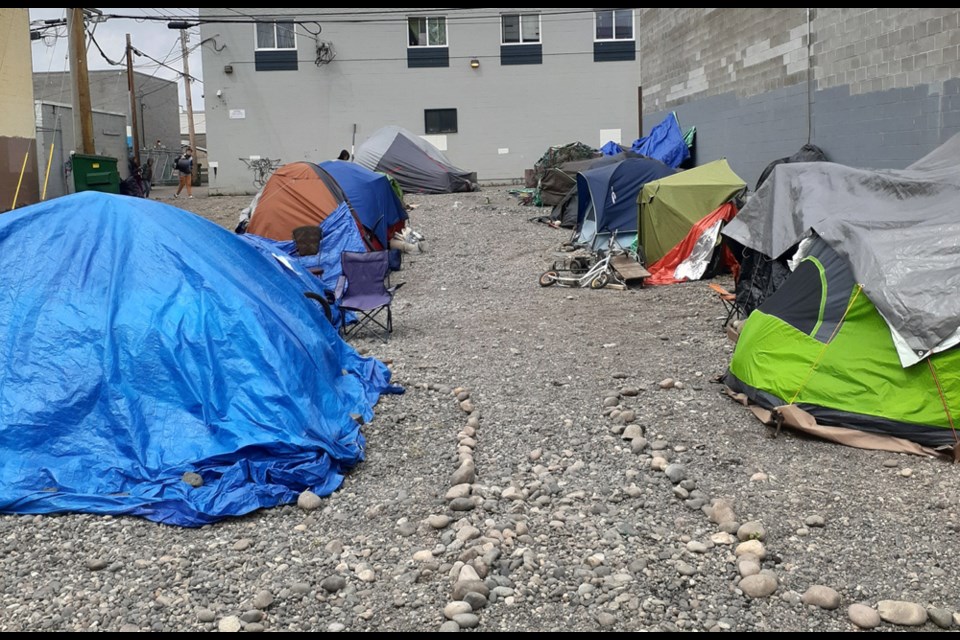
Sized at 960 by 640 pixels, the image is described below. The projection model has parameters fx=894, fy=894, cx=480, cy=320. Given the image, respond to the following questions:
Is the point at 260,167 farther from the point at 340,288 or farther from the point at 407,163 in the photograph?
the point at 340,288

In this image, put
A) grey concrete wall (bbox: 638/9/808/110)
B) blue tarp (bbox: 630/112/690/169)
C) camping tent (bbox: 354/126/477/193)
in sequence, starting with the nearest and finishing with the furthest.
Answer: grey concrete wall (bbox: 638/9/808/110), blue tarp (bbox: 630/112/690/169), camping tent (bbox: 354/126/477/193)

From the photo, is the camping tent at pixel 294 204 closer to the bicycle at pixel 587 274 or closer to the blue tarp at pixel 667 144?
the bicycle at pixel 587 274

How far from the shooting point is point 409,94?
98.6ft

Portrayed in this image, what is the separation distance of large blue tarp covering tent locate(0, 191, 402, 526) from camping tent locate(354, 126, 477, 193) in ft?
63.1

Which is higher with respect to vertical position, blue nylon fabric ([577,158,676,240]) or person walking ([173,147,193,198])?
person walking ([173,147,193,198])

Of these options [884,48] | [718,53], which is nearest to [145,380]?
[884,48]

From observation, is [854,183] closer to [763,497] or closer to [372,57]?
[763,497]

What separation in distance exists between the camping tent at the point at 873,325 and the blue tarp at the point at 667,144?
1064 centimetres

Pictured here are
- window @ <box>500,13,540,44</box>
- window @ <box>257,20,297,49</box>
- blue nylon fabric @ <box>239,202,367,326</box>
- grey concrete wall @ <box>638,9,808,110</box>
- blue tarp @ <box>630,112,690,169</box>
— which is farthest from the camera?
window @ <box>500,13,540,44</box>

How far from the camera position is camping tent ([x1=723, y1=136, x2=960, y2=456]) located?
17.8ft

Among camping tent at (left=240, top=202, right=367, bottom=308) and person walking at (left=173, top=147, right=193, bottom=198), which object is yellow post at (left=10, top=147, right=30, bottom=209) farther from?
camping tent at (left=240, top=202, right=367, bottom=308)

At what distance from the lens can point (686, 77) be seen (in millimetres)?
17703

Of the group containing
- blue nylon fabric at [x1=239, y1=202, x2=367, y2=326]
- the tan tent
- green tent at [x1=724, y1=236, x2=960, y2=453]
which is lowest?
green tent at [x1=724, y1=236, x2=960, y2=453]

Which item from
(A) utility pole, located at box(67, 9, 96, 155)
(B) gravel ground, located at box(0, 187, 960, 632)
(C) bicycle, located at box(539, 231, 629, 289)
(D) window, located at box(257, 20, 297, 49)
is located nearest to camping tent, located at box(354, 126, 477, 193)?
(D) window, located at box(257, 20, 297, 49)
